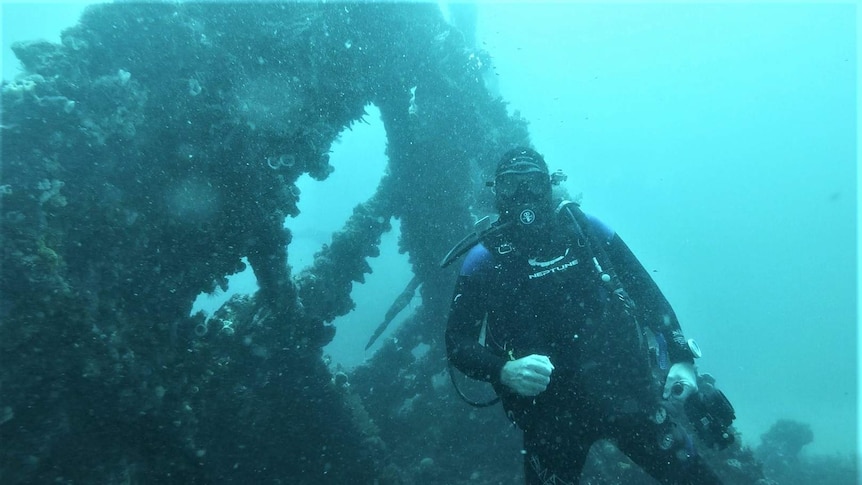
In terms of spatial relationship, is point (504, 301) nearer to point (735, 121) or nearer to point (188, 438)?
point (188, 438)

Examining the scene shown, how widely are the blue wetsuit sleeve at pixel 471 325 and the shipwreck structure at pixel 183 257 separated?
358 centimetres

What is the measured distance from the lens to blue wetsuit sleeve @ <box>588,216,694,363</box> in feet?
9.49

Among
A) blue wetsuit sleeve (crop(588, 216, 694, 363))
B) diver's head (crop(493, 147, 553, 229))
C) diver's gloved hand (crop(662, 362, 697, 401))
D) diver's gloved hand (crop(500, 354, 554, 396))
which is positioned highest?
diver's head (crop(493, 147, 553, 229))

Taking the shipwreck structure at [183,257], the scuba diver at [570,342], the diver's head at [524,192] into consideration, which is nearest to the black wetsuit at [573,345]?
the scuba diver at [570,342]

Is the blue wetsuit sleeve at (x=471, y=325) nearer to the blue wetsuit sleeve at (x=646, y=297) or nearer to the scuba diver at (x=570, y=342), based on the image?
the scuba diver at (x=570, y=342)

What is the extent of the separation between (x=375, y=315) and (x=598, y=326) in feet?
163

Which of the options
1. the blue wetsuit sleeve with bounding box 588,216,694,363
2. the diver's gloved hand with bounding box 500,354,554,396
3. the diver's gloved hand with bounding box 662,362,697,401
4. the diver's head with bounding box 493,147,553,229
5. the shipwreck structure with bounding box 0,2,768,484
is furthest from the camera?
the shipwreck structure with bounding box 0,2,768,484

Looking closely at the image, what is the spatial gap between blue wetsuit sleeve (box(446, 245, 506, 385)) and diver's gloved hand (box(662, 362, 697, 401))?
113 cm

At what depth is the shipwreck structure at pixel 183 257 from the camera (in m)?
3.91

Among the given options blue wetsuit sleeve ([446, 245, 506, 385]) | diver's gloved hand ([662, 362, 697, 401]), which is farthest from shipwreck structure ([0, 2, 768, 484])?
diver's gloved hand ([662, 362, 697, 401])

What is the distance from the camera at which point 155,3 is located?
5.38 meters

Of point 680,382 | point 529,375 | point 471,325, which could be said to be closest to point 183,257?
point 471,325

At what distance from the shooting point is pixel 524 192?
3.29m

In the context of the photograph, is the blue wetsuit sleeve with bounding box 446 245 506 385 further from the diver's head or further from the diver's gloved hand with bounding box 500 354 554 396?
the diver's head
